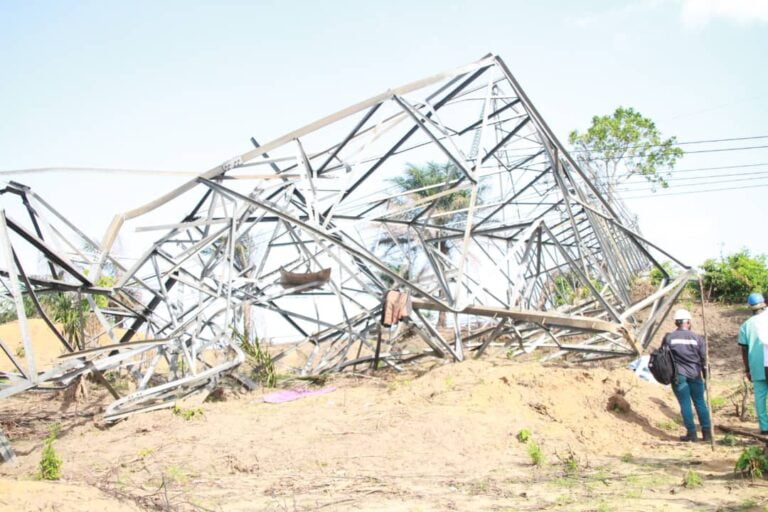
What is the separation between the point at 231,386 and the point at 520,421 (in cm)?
547

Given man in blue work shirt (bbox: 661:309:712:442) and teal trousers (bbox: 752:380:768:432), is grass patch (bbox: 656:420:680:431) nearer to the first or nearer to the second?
man in blue work shirt (bbox: 661:309:712:442)

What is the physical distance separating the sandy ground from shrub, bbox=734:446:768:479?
0.12m

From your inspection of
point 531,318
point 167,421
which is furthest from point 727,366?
point 167,421

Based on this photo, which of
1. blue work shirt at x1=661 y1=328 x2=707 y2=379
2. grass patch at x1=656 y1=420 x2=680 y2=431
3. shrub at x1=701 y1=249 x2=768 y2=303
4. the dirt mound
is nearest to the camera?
the dirt mound

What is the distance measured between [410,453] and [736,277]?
1644 centimetres

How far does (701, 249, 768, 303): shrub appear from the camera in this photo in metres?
20.5

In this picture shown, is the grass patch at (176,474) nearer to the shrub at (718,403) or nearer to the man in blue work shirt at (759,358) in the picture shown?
the man in blue work shirt at (759,358)

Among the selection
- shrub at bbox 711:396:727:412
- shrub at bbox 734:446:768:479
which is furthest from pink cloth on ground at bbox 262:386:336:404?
shrub at bbox 734:446:768:479

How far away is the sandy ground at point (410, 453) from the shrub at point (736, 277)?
35.4 feet

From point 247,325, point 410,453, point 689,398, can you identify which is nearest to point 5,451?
point 410,453

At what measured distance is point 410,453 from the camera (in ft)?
25.5

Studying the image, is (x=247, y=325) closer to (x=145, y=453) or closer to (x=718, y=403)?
(x=145, y=453)

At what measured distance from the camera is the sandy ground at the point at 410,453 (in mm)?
5824

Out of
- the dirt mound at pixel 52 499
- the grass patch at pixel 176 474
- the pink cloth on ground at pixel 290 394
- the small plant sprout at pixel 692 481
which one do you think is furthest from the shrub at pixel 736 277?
the dirt mound at pixel 52 499
